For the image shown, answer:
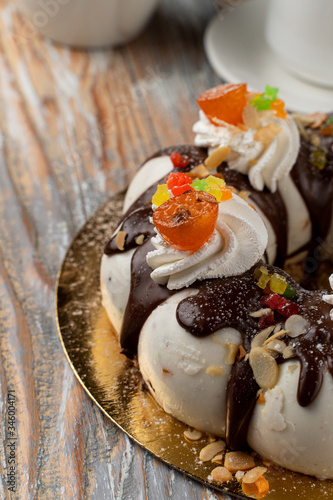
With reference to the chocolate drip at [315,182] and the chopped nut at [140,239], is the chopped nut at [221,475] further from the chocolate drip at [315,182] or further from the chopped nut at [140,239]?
the chocolate drip at [315,182]

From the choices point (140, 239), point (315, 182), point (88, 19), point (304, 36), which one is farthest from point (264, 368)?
point (88, 19)

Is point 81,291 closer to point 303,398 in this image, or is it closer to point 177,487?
point 177,487

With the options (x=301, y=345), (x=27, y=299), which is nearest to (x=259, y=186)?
(x=301, y=345)

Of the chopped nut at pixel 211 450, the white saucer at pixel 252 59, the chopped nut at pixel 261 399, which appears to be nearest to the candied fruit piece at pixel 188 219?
the chopped nut at pixel 261 399

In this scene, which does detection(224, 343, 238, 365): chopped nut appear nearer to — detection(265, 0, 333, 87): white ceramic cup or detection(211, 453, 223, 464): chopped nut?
detection(211, 453, 223, 464): chopped nut

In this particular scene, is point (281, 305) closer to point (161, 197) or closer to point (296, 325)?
point (296, 325)

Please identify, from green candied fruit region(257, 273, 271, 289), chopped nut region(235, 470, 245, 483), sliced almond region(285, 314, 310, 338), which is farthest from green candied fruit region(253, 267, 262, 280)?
chopped nut region(235, 470, 245, 483)
